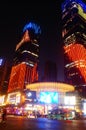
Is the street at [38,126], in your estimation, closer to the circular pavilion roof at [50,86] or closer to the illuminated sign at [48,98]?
the circular pavilion roof at [50,86]

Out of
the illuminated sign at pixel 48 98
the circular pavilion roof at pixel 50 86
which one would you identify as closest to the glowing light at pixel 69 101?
the circular pavilion roof at pixel 50 86

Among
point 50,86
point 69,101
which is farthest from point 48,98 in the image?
point 69,101

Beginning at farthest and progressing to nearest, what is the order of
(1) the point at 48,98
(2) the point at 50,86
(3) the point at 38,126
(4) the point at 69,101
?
(4) the point at 69,101, (1) the point at 48,98, (2) the point at 50,86, (3) the point at 38,126

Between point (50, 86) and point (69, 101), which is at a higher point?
point (50, 86)

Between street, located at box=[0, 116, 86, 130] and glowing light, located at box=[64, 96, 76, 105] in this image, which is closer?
street, located at box=[0, 116, 86, 130]

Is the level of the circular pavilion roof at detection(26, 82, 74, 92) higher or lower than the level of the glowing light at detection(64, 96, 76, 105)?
higher

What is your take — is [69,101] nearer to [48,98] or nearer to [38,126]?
[48,98]

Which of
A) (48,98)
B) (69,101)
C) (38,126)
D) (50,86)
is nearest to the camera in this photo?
(38,126)

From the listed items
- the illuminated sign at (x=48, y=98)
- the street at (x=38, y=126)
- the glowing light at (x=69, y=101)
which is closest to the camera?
the street at (x=38, y=126)

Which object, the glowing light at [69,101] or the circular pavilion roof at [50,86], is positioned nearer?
the circular pavilion roof at [50,86]

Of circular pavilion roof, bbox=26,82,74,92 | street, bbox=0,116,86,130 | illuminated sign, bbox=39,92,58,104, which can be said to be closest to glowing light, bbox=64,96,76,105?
circular pavilion roof, bbox=26,82,74,92

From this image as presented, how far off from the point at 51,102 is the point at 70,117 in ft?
53.0

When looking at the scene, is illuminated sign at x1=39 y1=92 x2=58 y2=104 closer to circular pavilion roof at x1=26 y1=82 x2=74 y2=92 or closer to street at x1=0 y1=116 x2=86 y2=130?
circular pavilion roof at x1=26 y1=82 x2=74 y2=92

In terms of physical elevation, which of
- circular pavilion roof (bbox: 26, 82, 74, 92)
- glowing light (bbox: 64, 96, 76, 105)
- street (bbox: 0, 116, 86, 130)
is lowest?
street (bbox: 0, 116, 86, 130)
